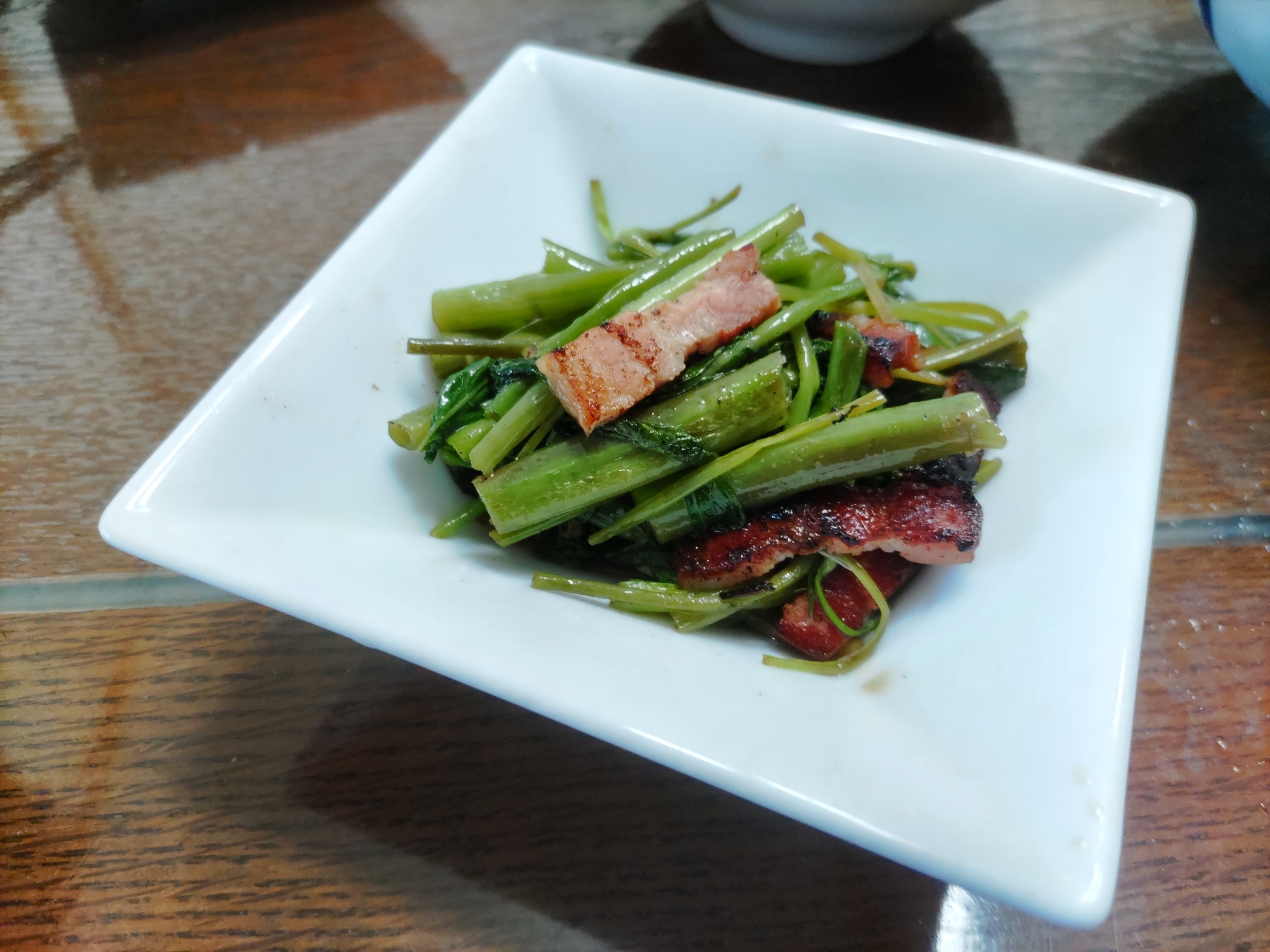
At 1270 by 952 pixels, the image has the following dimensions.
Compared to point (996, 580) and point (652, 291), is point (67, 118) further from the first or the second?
point (996, 580)

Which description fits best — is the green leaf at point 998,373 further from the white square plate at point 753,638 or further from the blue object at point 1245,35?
the blue object at point 1245,35

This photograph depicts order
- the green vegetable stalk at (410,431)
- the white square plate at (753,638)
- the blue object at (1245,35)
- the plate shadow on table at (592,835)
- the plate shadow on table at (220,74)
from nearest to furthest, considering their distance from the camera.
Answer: the white square plate at (753,638) → the plate shadow on table at (592,835) → the green vegetable stalk at (410,431) → the blue object at (1245,35) → the plate shadow on table at (220,74)

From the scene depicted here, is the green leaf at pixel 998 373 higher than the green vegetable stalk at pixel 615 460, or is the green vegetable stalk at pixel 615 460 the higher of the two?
the green vegetable stalk at pixel 615 460

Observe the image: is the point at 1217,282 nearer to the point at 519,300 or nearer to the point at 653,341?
the point at 653,341

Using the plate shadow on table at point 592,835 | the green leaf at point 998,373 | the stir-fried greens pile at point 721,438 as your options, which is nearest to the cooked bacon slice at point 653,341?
the stir-fried greens pile at point 721,438

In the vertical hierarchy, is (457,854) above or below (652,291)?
below

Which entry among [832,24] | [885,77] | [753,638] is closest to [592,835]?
[753,638]

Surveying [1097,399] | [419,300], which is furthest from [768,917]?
[419,300]

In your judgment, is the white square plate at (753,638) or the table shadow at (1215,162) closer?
the white square plate at (753,638)
